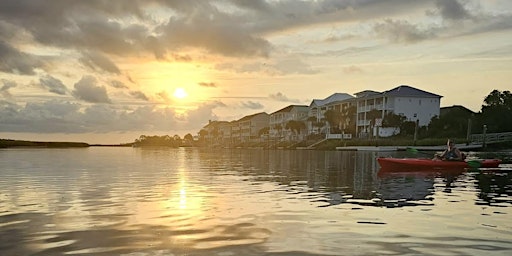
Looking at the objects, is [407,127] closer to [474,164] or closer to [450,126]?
[450,126]

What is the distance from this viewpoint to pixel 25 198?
703 inches

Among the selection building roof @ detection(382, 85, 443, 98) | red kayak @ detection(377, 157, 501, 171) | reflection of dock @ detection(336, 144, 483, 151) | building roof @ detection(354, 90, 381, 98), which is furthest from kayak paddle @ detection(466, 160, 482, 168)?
building roof @ detection(354, 90, 381, 98)

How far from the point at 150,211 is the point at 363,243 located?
7.03 metres

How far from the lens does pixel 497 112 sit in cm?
8256

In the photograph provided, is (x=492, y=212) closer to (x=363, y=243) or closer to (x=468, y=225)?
(x=468, y=225)

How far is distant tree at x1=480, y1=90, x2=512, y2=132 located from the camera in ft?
264

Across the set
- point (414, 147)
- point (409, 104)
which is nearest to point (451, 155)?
point (414, 147)

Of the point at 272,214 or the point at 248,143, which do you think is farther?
the point at 248,143

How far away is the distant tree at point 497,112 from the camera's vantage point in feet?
264

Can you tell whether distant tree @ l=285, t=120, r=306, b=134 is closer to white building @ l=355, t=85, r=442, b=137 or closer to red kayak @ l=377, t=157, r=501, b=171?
white building @ l=355, t=85, r=442, b=137

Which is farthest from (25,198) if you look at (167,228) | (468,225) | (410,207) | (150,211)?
(468,225)

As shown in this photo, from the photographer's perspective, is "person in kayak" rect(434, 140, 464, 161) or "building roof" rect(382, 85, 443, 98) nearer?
"person in kayak" rect(434, 140, 464, 161)

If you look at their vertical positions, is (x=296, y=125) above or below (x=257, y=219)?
above

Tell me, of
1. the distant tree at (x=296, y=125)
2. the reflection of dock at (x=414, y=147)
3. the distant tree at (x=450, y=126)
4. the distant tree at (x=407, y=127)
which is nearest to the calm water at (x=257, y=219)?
the reflection of dock at (x=414, y=147)
